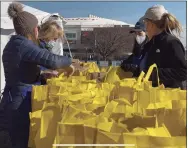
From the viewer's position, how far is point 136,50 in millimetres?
4215

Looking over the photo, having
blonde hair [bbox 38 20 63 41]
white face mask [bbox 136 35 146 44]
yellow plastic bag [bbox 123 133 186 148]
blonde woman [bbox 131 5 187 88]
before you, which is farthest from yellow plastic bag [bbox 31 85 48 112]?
white face mask [bbox 136 35 146 44]

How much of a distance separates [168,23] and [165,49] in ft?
0.69

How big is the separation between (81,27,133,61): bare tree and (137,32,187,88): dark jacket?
4841mm

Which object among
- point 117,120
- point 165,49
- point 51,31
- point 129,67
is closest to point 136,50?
point 51,31

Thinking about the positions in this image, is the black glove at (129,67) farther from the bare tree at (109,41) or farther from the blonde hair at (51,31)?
the bare tree at (109,41)

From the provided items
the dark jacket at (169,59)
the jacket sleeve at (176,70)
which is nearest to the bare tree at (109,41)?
the dark jacket at (169,59)

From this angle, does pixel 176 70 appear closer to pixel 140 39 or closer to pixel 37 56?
pixel 37 56

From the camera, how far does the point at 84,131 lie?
142 centimetres

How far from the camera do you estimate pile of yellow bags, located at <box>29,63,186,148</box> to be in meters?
1.28

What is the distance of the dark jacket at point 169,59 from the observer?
2568 mm

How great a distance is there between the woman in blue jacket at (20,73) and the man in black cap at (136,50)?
0.66 m

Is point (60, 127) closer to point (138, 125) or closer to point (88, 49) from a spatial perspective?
point (138, 125)

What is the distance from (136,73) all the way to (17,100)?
911mm

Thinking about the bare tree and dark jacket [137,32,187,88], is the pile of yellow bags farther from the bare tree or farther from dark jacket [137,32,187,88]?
the bare tree
